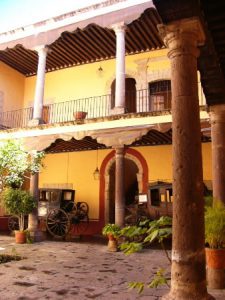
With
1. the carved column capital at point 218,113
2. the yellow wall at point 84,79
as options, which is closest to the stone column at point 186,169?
the carved column capital at point 218,113

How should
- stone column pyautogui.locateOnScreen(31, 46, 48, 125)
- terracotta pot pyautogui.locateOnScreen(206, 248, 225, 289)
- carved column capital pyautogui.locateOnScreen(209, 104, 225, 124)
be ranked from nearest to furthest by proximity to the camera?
terracotta pot pyautogui.locateOnScreen(206, 248, 225, 289) < carved column capital pyautogui.locateOnScreen(209, 104, 225, 124) < stone column pyautogui.locateOnScreen(31, 46, 48, 125)

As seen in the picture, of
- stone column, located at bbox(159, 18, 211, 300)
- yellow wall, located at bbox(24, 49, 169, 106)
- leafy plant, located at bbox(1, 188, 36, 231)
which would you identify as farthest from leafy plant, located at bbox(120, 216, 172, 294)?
yellow wall, located at bbox(24, 49, 169, 106)

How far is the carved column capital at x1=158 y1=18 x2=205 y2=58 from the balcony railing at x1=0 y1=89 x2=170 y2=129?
27.6ft

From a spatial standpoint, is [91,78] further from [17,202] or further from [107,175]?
[17,202]

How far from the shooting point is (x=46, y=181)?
14.1 metres

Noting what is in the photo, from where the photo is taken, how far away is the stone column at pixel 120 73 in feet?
31.6

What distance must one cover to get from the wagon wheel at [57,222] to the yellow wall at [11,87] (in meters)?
5.40

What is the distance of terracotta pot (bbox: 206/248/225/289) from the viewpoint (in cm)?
438

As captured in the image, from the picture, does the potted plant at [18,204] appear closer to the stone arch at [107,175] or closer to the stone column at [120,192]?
the stone column at [120,192]

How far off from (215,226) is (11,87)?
12295mm

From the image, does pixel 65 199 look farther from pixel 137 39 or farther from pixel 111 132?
pixel 137 39

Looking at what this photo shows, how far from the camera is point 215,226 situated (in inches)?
164

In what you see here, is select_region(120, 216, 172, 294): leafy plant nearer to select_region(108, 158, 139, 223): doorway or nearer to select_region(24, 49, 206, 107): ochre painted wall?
select_region(24, 49, 206, 107): ochre painted wall

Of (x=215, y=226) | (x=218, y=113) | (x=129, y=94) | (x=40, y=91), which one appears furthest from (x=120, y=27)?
(x=215, y=226)
